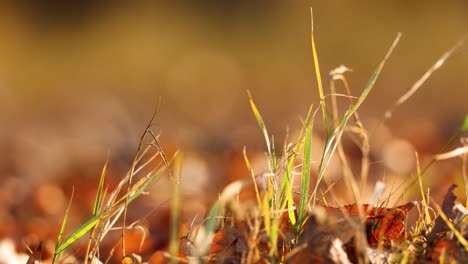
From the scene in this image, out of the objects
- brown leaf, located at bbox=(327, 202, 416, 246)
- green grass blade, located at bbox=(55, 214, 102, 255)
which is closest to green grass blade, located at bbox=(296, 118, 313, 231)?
brown leaf, located at bbox=(327, 202, 416, 246)

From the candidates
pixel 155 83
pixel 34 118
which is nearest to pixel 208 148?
pixel 34 118

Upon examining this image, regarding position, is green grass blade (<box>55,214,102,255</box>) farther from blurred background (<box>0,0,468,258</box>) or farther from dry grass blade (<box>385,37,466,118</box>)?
blurred background (<box>0,0,468,258</box>)

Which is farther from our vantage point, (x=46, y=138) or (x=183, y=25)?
(x=183, y=25)

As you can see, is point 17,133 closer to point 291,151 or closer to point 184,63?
point 184,63

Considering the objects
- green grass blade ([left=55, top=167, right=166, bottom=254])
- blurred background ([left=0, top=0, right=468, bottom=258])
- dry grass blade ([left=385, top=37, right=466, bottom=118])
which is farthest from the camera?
blurred background ([left=0, top=0, right=468, bottom=258])

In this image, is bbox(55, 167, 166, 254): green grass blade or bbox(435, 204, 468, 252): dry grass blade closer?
bbox(435, 204, 468, 252): dry grass blade

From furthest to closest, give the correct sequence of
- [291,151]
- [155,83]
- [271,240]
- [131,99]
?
[155,83] → [131,99] → [291,151] → [271,240]

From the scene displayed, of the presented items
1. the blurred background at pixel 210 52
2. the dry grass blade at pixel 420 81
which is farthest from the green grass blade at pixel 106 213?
the blurred background at pixel 210 52

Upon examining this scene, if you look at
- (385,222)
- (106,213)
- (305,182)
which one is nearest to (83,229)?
(106,213)

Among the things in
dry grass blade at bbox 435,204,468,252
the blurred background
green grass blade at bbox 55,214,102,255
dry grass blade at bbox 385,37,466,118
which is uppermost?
dry grass blade at bbox 385,37,466,118

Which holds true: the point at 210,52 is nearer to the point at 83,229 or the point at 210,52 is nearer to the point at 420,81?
the point at 83,229

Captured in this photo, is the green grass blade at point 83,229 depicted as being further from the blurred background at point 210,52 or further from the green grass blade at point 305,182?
the blurred background at point 210,52
